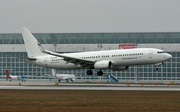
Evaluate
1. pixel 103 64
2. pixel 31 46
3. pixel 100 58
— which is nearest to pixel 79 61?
pixel 100 58

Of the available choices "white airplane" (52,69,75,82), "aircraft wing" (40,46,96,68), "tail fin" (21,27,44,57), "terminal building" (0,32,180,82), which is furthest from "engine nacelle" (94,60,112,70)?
"white airplane" (52,69,75,82)

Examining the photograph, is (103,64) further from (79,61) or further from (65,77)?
(65,77)

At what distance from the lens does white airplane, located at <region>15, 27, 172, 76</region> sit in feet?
164

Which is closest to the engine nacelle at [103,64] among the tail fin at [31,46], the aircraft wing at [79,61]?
the aircraft wing at [79,61]

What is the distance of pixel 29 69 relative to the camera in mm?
92625

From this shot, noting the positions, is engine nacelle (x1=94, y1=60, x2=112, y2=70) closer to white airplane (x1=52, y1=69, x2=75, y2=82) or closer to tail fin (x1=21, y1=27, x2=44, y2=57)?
tail fin (x1=21, y1=27, x2=44, y2=57)

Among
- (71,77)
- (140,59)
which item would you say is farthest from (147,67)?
(140,59)

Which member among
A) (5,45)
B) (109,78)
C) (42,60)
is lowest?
(109,78)

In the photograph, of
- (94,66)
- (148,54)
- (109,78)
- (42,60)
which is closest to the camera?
(148,54)

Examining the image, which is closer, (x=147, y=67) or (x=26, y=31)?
(x=26, y=31)

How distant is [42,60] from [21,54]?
1431 inches
